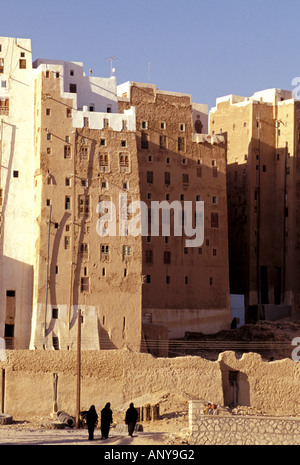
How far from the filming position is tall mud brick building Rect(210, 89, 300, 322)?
9544cm

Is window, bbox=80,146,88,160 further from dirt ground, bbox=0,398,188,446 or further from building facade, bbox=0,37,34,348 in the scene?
dirt ground, bbox=0,398,188,446

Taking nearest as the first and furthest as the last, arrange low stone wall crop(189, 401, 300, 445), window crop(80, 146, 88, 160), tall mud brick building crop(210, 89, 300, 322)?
1. low stone wall crop(189, 401, 300, 445)
2. window crop(80, 146, 88, 160)
3. tall mud brick building crop(210, 89, 300, 322)

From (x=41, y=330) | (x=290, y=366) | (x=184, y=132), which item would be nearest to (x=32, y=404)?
(x=41, y=330)

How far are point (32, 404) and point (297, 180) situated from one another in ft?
111

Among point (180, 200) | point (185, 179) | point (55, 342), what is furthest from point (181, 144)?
point (55, 342)

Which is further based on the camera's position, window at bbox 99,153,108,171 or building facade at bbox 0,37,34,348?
window at bbox 99,153,108,171

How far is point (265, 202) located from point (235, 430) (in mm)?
43986

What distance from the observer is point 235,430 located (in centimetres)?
5453

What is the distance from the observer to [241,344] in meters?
84.2

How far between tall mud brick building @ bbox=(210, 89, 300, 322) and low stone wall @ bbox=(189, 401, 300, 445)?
3912 cm

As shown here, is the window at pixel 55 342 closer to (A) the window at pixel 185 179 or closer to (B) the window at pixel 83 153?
(B) the window at pixel 83 153

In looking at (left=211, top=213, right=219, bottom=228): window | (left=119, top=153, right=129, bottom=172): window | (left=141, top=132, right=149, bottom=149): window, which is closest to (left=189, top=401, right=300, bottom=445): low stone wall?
(left=119, top=153, right=129, bottom=172): window

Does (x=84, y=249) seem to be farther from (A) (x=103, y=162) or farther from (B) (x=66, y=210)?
(A) (x=103, y=162)

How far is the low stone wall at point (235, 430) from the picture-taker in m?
54.2
